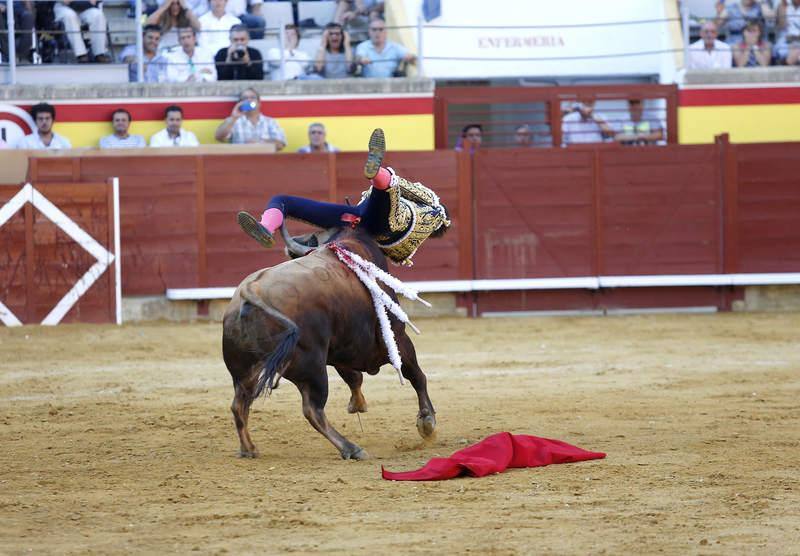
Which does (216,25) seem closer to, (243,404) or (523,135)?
(523,135)

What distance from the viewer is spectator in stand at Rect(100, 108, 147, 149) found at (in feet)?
41.2

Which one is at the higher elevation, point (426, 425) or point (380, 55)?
point (380, 55)

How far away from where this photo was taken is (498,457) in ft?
17.2

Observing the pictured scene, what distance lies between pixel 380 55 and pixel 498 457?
29.0 ft

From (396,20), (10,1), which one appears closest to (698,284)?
(396,20)

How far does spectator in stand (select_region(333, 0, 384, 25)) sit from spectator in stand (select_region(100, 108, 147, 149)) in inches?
105

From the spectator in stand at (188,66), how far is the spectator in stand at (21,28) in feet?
4.49

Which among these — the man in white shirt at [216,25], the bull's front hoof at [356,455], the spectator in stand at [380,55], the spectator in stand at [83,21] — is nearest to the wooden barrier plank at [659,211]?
the spectator in stand at [380,55]

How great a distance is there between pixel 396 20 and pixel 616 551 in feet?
35.8

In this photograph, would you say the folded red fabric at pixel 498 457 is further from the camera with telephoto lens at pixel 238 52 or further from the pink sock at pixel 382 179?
the camera with telephoto lens at pixel 238 52

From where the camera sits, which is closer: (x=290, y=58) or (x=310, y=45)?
(x=290, y=58)

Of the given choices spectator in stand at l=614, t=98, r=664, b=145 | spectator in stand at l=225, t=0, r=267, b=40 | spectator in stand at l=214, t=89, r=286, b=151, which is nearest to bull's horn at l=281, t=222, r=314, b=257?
spectator in stand at l=214, t=89, r=286, b=151

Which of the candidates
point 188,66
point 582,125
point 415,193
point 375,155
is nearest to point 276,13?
point 188,66

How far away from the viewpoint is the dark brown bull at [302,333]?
17.6ft
